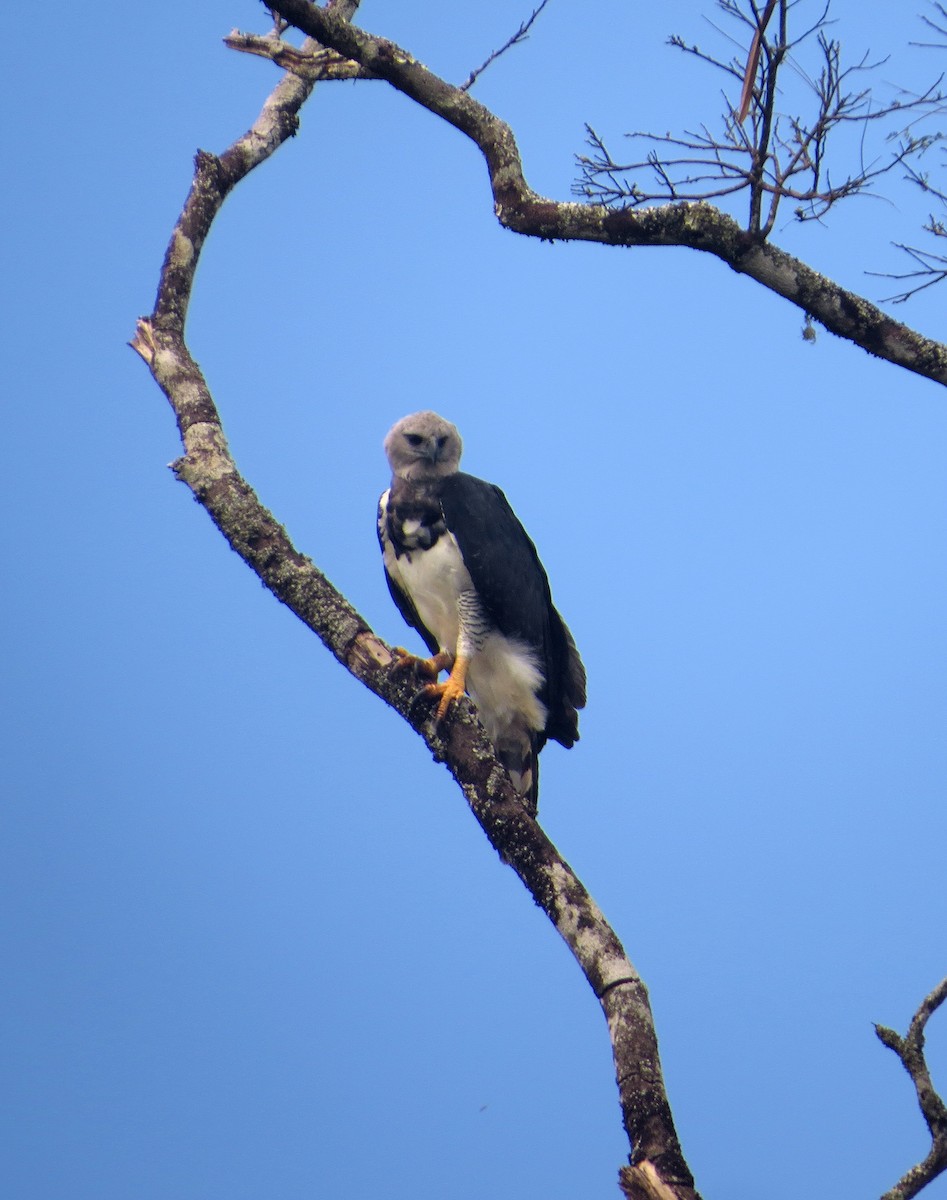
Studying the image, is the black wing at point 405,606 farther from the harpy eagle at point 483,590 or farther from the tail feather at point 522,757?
the tail feather at point 522,757

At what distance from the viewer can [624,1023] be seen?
2.22m

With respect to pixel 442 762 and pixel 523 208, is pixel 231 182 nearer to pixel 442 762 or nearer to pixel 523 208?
pixel 523 208

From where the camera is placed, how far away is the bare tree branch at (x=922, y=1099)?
215cm

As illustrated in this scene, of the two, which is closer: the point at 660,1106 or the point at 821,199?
the point at 660,1106

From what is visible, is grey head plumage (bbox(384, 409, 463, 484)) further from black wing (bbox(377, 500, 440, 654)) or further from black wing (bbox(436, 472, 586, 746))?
black wing (bbox(377, 500, 440, 654))

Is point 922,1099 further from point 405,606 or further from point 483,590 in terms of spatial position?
point 405,606

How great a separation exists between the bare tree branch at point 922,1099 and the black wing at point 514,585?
1843mm

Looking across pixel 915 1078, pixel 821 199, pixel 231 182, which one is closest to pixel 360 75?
pixel 231 182

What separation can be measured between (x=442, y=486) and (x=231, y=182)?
110cm

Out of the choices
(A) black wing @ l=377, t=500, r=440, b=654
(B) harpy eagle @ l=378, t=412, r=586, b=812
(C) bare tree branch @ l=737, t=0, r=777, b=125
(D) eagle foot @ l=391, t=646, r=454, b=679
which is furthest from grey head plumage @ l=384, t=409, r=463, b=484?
(C) bare tree branch @ l=737, t=0, r=777, b=125

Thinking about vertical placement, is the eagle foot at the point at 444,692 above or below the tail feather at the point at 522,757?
below

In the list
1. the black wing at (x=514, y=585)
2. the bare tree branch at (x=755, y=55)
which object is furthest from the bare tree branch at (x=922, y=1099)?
the black wing at (x=514, y=585)

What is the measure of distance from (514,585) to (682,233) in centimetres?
154

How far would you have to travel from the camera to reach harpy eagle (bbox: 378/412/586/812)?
3818 mm
